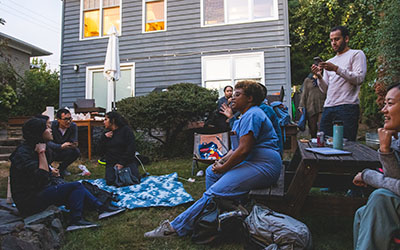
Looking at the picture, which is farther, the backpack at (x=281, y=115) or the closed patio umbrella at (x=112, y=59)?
the closed patio umbrella at (x=112, y=59)

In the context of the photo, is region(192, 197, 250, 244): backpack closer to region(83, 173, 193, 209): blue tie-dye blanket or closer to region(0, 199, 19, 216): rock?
region(83, 173, 193, 209): blue tie-dye blanket

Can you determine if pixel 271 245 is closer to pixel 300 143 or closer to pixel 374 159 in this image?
pixel 374 159

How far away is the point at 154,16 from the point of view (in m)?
10.1

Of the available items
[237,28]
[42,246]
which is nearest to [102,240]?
[42,246]

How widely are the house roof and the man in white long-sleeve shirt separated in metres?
14.4

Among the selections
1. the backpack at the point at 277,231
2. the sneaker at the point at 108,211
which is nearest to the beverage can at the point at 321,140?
the backpack at the point at 277,231

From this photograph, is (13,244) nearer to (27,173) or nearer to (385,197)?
(27,173)

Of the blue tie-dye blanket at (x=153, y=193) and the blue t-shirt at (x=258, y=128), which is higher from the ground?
the blue t-shirt at (x=258, y=128)

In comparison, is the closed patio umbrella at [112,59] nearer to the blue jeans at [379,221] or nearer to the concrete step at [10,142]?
the concrete step at [10,142]

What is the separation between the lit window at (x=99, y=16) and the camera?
10484 mm

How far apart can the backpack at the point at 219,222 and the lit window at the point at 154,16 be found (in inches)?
348

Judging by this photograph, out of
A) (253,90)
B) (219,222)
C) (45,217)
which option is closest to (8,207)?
(45,217)

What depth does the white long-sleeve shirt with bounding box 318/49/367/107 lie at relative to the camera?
10.4ft

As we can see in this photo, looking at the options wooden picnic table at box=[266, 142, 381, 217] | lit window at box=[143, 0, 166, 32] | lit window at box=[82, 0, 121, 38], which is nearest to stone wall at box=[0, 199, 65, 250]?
wooden picnic table at box=[266, 142, 381, 217]
